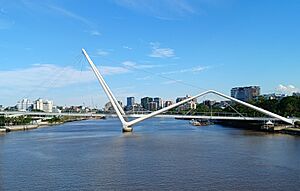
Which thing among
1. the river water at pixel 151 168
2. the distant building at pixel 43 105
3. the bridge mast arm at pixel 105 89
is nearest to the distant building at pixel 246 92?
the distant building at pixel 43 105

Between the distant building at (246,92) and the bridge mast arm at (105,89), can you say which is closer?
the bridge mast arm at (105,89)

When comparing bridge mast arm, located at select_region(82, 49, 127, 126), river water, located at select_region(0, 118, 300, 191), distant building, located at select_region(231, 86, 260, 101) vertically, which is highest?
distant building, located at select_region(231, 86, 260, 101)

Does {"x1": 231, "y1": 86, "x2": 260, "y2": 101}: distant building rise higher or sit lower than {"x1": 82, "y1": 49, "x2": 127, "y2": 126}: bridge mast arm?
higher

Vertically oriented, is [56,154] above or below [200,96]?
below

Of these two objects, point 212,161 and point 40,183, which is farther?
point 212,161

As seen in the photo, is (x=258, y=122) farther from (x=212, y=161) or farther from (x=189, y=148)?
(x=212, y=161)

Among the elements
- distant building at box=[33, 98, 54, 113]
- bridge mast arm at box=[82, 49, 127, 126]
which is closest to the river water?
bridge mast arm at box=[82, 49, 127, 126]

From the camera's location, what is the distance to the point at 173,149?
13750 mm

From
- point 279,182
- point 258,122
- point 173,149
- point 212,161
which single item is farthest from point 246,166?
point 258,122

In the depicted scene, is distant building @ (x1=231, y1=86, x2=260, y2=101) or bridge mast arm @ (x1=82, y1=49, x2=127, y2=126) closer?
bridge mast arm @ (x1=82, y1=49, x2=127, y2=126)

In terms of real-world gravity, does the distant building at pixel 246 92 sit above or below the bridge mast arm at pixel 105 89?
above

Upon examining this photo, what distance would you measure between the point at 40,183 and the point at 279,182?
472 cm

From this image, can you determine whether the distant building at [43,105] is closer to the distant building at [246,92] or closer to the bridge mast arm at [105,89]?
the distant building at [246,92]

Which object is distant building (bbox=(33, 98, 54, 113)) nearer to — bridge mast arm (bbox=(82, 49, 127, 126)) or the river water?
bridge mast arm (bbox=(82, 49, 127, 126))
